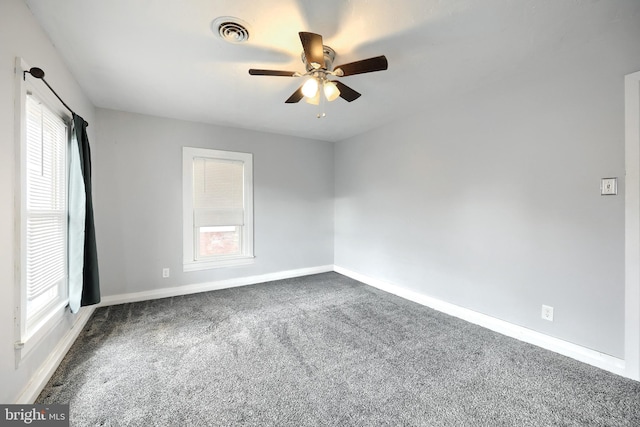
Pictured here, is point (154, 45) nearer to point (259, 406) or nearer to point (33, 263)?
point (33, 263)

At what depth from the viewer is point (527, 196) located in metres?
2.40

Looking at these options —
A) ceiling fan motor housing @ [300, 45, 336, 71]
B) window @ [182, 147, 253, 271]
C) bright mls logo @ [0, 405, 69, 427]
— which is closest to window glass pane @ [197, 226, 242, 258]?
window @ [182, 147, 253, 271]

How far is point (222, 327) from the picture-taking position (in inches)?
106

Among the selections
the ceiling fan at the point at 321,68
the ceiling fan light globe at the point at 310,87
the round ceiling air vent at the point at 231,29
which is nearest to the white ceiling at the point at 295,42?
the round ceiling air vent at the point at 231,29

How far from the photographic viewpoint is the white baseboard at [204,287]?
3338mm

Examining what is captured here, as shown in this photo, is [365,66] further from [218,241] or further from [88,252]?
[218,241]

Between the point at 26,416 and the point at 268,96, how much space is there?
301 centimetres

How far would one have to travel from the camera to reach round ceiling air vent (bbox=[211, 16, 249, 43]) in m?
1.74

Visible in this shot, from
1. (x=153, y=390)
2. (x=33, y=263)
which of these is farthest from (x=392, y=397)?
(x=33, y=263)

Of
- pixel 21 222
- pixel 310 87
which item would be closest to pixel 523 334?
pixel 310 87

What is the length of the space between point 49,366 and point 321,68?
2929mm

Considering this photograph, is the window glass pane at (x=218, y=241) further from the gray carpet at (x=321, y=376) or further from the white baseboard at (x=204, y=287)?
the gray carpet at (x=321, y=376)

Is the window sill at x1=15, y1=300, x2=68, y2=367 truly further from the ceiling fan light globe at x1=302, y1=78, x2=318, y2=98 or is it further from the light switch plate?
the light switch plate

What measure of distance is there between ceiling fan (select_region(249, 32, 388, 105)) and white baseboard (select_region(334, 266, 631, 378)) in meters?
2.54
